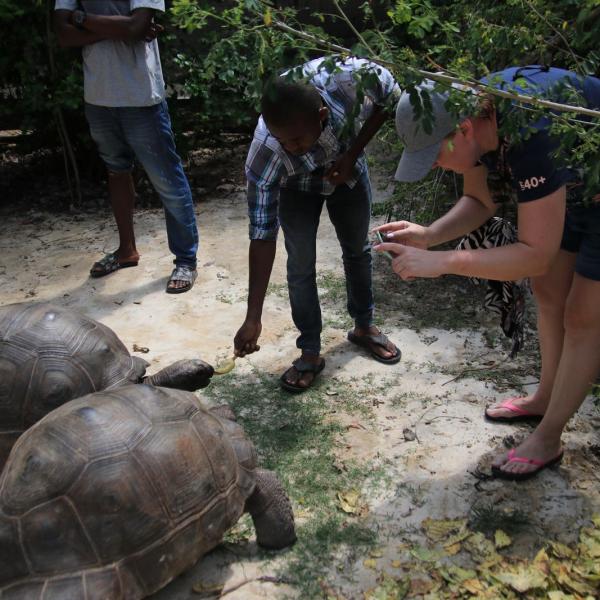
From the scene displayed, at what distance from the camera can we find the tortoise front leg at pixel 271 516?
2672 millimetres

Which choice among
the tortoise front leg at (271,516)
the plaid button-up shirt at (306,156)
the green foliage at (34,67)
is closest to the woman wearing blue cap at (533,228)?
the plaid button-up shirt at (306,156)

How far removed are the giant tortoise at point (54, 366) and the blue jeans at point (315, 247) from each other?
0.63m

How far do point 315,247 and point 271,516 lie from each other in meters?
1.52

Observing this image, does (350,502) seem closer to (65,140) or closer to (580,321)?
(580,321)

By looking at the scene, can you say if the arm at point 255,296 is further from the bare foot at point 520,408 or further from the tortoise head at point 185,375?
the bare foot at point 520,408

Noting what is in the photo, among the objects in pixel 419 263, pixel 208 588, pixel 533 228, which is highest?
pixel 533 228

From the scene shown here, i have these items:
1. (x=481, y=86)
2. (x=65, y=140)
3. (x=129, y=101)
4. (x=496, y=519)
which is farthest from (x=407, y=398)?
(x=65, y=140)

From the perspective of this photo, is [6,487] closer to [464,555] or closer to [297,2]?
[464,555]

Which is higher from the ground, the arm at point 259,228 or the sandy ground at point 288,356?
the arm at point 259,228

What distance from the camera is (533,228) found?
2367mm

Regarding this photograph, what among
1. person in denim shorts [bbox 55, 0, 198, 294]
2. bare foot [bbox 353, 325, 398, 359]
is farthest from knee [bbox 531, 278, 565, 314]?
person in denim shorts [bbox 55, 0, 198, 294]

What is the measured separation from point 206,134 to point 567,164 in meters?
5.56

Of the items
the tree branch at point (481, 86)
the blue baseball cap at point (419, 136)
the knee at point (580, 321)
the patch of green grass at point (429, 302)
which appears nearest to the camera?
the tree branch at point (481, 86)

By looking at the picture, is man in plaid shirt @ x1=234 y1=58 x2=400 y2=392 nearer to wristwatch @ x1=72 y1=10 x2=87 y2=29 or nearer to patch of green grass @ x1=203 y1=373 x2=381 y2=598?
patch of green grass @ x1=203 y1=373 x2=381 y2=598
